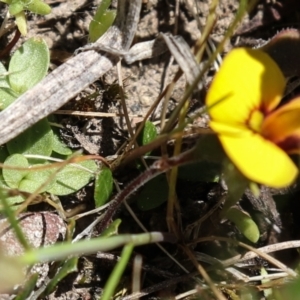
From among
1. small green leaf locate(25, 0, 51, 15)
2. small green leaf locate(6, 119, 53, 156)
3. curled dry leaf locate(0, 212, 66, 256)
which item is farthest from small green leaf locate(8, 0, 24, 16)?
curled dry leaf locate(0, 212, 66, 256)

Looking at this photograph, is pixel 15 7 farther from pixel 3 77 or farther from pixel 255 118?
pixel 255 118

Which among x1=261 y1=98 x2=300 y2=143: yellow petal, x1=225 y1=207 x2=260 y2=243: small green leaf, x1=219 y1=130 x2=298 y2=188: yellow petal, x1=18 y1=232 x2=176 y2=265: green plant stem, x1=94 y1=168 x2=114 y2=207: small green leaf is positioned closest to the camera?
x1=18 y1=232 x2=176 y2=265: green plant stem

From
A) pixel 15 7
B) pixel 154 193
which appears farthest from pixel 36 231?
pixel 15 7

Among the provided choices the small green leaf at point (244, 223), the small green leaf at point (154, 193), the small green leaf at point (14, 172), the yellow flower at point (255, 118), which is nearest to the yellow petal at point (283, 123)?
the yellow flower at point (255, 118)

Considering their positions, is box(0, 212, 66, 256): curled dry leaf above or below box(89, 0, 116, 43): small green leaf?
below

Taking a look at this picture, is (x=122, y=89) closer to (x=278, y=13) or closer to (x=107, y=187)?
(x=107, y=187)

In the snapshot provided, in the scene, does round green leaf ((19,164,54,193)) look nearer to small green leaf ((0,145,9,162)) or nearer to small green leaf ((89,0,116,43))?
small green leaf ((0,145,9,162))
